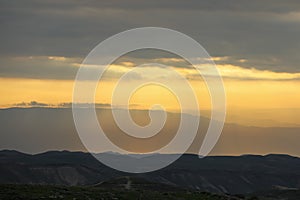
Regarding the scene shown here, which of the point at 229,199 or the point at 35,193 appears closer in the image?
the point at 35,193

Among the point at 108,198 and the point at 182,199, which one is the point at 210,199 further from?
the point at 108,198

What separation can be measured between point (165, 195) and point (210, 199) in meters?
9.97

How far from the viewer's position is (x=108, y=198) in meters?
125

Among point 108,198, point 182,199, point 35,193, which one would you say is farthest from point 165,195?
point 35,193

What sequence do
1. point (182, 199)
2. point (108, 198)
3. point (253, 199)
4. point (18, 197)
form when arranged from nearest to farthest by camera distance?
point (18, 197)
point (108, 198)
point (182, 199)
point (253, 199)

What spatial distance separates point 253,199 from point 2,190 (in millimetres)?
56961

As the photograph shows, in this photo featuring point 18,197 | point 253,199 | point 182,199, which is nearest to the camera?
point 18,197

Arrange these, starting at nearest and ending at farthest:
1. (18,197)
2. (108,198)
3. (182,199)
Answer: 1. (18,197)
2. (108,198)
3. (182,199)

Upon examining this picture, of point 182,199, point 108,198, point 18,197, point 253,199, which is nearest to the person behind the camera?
point 18,197

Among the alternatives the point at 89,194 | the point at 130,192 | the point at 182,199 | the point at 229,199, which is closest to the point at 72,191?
the point at 89,194

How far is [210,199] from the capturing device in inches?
5369

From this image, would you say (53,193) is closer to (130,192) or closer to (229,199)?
(130,192)

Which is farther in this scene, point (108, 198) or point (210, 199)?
point (210, 199)

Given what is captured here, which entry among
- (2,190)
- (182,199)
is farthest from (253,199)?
(2,190)
